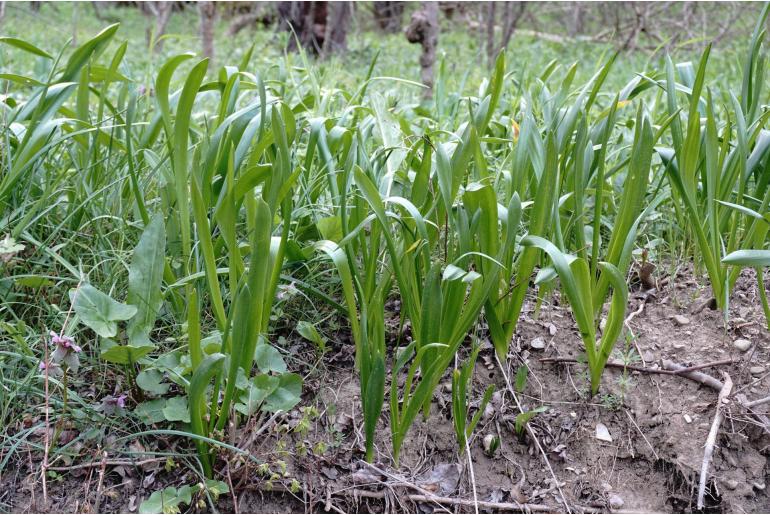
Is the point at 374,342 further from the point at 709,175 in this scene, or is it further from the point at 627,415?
the point at 709,175

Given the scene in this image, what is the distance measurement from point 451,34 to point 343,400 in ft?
33.6

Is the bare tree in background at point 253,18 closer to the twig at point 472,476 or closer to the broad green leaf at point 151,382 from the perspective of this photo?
the broad green leaf at point 151,382

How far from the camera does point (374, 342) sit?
1.52 m

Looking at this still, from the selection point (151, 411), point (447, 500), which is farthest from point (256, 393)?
point (447, 500)

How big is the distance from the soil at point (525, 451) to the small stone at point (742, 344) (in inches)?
0.6

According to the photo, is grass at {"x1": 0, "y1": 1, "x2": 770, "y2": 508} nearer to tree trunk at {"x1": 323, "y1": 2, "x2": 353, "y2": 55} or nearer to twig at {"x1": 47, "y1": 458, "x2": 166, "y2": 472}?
twig at {"x1": 47, "y1": 458, "x2": 166, "y2": 472}

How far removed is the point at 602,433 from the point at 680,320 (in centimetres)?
46

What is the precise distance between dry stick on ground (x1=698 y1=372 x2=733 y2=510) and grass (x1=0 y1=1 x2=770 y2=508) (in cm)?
26

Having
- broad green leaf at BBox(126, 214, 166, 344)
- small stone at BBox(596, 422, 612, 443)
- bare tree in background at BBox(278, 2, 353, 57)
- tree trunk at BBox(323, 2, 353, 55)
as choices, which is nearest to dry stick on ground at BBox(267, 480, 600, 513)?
small stone at BBox(596, 422, 612, 443)

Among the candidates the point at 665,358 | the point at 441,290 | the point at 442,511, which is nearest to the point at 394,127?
the point at 441,290

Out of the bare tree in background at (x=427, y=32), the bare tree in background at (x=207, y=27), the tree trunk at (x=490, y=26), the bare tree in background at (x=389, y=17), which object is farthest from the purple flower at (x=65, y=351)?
the bare tree in background at (x=389, y=17)

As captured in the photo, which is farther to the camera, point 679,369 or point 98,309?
point 679,369

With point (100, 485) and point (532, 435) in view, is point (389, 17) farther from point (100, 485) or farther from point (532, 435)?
point (100, 485)

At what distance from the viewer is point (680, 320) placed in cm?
190
